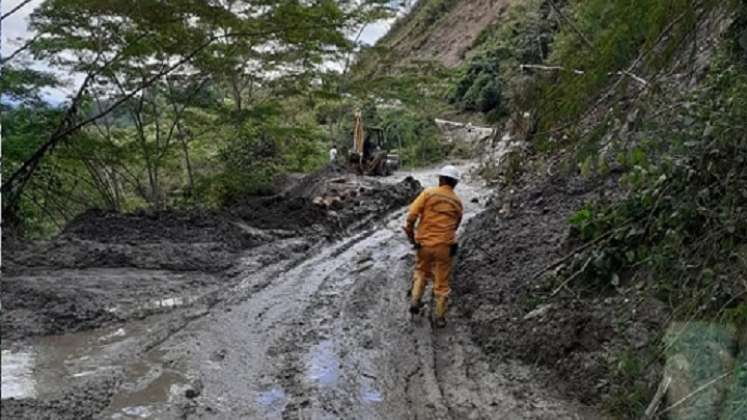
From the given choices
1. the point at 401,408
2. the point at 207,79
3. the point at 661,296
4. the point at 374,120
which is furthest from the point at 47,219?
the point at 374,120

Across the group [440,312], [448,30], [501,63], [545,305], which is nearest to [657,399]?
[545,305]

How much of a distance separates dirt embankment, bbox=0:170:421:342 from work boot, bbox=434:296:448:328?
290 centimetres

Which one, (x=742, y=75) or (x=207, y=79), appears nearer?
(x=742, y=75)

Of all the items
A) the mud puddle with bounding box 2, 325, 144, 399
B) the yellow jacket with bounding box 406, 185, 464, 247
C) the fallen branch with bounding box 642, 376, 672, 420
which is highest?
the yellow jacket with bounding box 406, 185, 464, 247

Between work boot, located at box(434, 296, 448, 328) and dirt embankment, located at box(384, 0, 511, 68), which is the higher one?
dirt embankment, located at box(384, 0, 511, 68)

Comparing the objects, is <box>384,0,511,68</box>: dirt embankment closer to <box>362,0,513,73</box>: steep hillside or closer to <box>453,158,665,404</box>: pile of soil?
<box>362,0,513,73</box>: steep hillside

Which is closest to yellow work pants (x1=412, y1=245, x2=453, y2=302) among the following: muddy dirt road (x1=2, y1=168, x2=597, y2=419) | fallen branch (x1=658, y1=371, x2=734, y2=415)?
muddy dirt road (x1=2, y1=168, x2=597, y2=419)

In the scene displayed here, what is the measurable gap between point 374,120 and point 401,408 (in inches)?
1080

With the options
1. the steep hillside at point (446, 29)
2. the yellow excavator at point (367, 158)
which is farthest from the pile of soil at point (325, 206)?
the steep hillside at point (446, 29)

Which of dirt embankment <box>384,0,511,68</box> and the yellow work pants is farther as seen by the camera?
dirt embankment <box>384,0,511,68</box>

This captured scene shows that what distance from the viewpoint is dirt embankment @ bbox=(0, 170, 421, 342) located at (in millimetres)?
7137

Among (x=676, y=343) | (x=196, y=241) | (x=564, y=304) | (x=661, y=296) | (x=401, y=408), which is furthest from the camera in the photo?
(x=196, y=241)

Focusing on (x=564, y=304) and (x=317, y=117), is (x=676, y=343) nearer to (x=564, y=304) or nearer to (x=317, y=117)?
(x=564, y=304)

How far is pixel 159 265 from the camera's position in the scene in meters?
9.15
